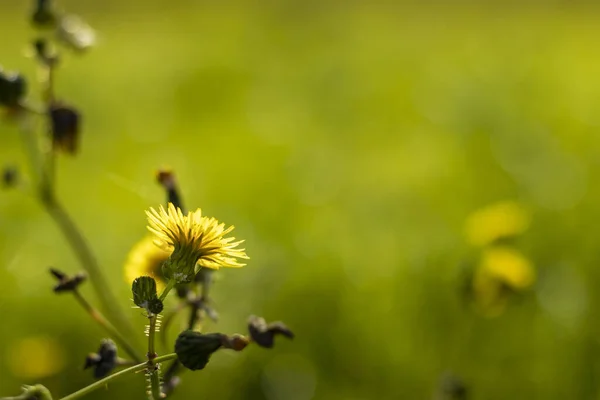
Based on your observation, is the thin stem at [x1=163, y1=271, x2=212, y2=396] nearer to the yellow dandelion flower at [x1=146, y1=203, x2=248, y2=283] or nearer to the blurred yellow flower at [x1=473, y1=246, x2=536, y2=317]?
the yellow dandelion flower at [x1=146, y1=203, x2=248, y2=283]

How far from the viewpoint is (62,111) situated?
1.24 metres

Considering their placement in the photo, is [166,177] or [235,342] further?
[166,177]

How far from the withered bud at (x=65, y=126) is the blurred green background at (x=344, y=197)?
5.5 inches

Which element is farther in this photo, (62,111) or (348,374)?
(348,374)

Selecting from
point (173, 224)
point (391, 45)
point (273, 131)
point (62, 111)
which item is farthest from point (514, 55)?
point (173, 224)

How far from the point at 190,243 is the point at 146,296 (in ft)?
0.26

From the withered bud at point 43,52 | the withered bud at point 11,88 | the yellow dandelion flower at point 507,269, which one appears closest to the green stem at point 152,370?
the withered bud at point 11,88

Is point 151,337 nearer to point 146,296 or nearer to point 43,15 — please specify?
point 146,296

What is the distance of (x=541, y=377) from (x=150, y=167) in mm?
1756

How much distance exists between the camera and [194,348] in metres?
0.69

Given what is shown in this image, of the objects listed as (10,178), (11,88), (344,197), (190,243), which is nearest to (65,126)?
(11,88)

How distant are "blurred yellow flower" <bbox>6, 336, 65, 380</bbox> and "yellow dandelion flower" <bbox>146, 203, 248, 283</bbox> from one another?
3.18ft

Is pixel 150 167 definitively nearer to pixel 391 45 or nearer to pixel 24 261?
pixel 24 261

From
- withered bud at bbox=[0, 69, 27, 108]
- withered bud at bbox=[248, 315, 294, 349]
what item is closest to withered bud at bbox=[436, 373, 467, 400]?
withered bud at bbox=[248, 315, 294, 349]
